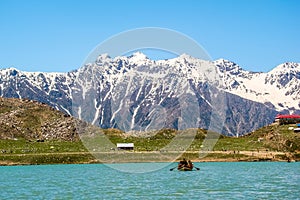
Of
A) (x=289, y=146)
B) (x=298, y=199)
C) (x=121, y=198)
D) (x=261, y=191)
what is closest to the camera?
(x=298, y=199)

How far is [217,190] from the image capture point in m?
74.2

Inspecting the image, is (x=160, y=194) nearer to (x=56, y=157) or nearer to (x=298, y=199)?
(x=298, y=199)

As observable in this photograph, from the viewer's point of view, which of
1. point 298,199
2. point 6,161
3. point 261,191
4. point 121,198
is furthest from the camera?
point 6,161

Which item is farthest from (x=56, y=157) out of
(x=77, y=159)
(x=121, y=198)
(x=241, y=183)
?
(x=121, y=198)

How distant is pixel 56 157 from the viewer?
6786 inches

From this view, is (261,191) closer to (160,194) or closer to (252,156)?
(160,194)

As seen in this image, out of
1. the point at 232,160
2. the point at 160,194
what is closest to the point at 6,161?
the point at 232,160

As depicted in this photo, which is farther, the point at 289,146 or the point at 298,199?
the point at 289,146

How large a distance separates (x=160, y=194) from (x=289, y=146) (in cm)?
13219

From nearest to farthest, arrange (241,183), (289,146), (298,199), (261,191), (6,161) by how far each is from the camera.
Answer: (298,199) → (261,191) → (241,183) → (6,161) → (289,146)

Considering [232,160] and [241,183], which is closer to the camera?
[241,183]

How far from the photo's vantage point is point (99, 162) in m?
172

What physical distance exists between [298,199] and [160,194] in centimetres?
1792

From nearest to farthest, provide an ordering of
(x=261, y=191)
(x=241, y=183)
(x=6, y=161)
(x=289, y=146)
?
(x=261, y=191), (x=241, y=183), (x=6, y=161), (x=289, y=146)
